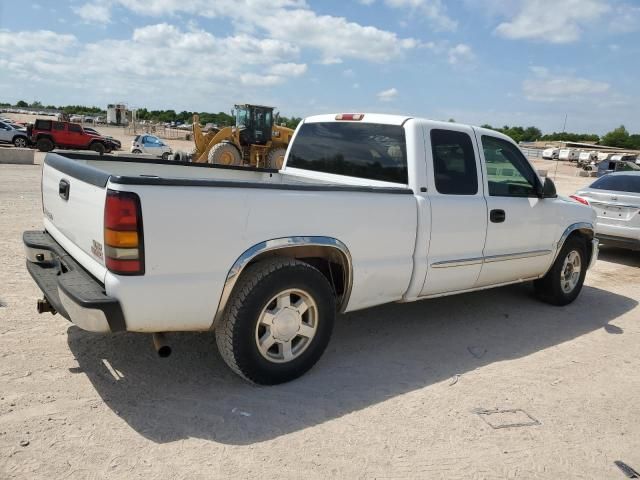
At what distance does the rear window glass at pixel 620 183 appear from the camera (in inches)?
354

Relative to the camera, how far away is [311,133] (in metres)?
5.15

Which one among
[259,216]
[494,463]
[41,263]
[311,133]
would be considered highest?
[311,133]

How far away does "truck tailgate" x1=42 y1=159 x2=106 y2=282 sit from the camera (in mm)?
2996

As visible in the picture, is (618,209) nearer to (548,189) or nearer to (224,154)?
(548,189)

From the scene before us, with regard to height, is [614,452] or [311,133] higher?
[311,133]

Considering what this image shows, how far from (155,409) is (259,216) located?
1.34 meters

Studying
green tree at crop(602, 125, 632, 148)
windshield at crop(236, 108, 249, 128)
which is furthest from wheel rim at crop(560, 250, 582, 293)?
green tree at crop(602, 125, 632, 148)

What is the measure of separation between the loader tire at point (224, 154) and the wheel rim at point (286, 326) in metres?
17.4

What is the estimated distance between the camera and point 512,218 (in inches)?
193

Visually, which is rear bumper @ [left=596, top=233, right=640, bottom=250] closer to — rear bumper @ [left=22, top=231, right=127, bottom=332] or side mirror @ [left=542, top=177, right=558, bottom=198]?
side mirror @ [left=542, top=177, right=558, bottom=198]

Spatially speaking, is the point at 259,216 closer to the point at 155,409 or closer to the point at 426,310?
the point at 155,409

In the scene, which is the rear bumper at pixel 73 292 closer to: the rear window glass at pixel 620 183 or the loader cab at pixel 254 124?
the rear window glass at pixel 620 183

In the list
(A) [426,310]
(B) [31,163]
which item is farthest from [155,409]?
(B) [31,163]

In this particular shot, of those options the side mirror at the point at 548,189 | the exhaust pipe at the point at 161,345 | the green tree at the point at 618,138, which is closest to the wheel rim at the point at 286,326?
the exhaust pipe at the point at 161,345
